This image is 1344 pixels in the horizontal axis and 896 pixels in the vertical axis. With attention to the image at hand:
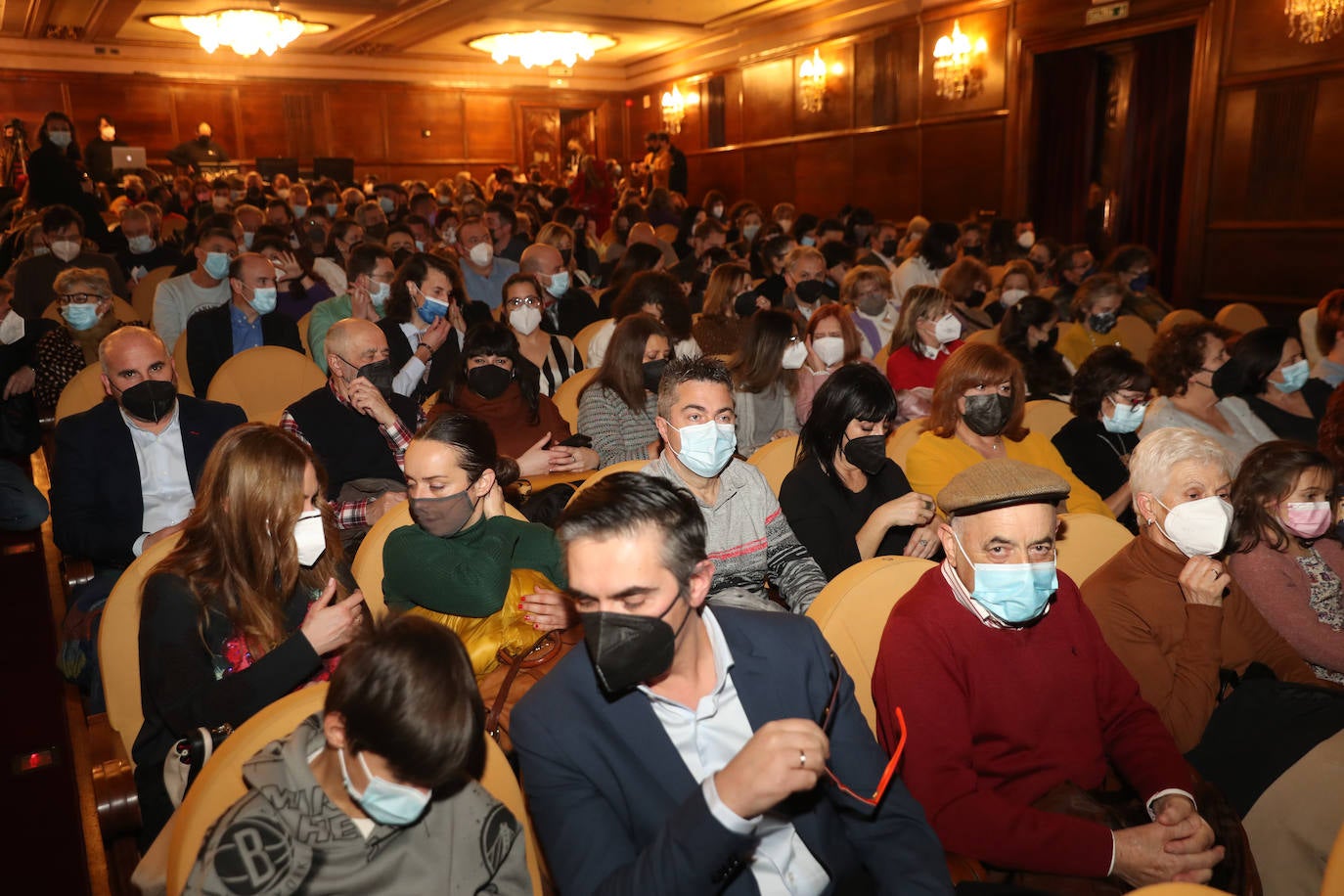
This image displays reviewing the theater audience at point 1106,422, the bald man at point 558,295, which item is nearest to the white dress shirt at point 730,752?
the theater audience at point 1106,422

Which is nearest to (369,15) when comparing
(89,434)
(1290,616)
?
(89,434)

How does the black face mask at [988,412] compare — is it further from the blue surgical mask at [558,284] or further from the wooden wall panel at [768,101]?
the wooden wall panel at [768,101]

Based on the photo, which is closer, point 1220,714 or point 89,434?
point 1220,714

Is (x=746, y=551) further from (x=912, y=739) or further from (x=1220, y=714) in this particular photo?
(x=1220, y=714)

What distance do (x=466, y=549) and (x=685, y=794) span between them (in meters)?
1.05

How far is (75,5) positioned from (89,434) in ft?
40.3

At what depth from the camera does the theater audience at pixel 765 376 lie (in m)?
4.42

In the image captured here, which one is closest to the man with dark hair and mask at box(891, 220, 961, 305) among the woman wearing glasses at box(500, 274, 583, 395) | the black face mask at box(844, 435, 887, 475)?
the woman wearing glasses at box(500, 274, 583, 395)

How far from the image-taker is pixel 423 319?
4906mm

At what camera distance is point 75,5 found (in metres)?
12.3

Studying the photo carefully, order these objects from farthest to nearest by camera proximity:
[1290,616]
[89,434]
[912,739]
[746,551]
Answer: [89,434]
[746,551]
[1290,616]
[912,739]

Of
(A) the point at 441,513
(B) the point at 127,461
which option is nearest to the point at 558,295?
(B) the point at 127,461

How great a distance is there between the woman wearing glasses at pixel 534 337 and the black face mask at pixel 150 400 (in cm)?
196

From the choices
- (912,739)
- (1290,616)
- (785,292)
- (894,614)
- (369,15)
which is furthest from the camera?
(369,15)
